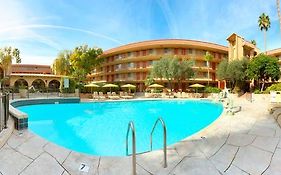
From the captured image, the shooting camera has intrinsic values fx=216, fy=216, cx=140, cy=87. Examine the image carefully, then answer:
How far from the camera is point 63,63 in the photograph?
48844 millimetres

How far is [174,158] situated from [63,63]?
4797cm

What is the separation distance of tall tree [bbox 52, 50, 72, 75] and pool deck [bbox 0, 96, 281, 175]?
45226 mm

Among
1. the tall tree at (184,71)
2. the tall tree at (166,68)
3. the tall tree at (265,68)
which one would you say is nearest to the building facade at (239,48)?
the tall tree at (265,68)

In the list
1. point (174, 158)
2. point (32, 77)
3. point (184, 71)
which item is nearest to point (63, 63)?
point (32, 77)

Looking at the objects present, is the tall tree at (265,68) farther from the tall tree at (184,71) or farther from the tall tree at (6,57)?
the tall tree at (6,57)

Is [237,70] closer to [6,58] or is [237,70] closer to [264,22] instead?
[264,22]

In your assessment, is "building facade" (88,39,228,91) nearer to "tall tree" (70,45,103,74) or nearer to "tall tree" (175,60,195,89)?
"tall tree" (175,60,195,89)

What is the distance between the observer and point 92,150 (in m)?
6.95

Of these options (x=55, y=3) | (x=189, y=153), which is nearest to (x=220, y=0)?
(x=55, y=3)

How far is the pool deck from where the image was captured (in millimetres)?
4473

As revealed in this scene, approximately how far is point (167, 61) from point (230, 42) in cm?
1592

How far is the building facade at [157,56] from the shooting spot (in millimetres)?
46062

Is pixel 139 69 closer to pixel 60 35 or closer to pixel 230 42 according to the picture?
pixel 230 42

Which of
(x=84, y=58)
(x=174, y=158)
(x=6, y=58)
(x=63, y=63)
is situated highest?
(x=84, y=58)
